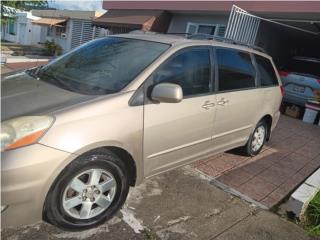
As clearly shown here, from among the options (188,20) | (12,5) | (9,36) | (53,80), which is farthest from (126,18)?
(9,36)

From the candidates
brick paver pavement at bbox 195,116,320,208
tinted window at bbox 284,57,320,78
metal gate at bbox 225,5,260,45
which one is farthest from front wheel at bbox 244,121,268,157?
tinted window at bbox 284,57,320,78

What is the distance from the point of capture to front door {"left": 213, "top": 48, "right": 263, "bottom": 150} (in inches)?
166

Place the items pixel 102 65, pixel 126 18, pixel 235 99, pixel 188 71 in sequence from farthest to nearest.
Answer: pixel 126 18
pixel 235 99
pixel 188 71
pixel 102 65

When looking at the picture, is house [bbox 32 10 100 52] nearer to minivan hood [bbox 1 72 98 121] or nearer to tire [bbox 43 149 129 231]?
minivan hood [bbox 1 72 98 121]

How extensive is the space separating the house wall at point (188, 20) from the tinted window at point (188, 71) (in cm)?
829

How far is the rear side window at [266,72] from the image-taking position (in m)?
5.09

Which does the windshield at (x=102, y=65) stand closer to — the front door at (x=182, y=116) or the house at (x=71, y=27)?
the front door at (x=182, y=116)

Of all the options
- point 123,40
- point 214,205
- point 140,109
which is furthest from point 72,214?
point 123,40

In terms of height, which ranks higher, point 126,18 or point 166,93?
point 126,18

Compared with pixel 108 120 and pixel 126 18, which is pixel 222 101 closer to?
pixel 108 120

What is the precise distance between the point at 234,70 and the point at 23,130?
9.33 ft

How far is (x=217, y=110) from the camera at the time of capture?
4109 millimetres

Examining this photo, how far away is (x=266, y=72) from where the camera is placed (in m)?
5.27

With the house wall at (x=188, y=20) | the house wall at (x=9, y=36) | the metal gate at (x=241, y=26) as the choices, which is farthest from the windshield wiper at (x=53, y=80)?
the house wall at (x=9, y=36)
